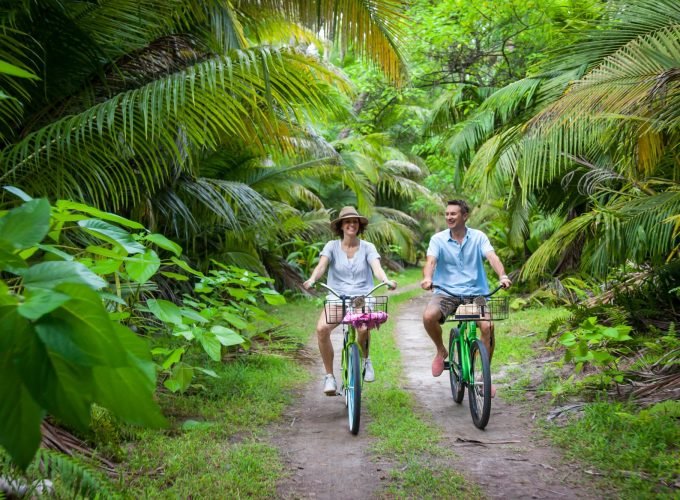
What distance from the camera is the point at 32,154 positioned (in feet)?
16.8

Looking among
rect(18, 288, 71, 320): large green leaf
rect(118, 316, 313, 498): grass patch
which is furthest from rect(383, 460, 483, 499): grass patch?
rect(18, 288, 71, 320): large green leaf

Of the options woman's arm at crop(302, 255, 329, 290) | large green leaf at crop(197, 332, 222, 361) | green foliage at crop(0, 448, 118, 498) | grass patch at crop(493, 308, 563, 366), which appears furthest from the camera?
grass patch at crop(493, 308, 563, 366)

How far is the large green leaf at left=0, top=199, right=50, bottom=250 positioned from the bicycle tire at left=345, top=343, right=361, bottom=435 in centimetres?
438

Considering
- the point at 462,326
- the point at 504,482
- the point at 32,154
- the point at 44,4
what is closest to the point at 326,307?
the point at 462,326

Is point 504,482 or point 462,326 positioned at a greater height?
point 462,326

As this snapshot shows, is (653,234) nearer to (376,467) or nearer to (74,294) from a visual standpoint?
(376,467)

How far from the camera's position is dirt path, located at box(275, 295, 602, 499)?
4.07 meters

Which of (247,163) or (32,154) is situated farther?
(247,163)

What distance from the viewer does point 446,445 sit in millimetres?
4941

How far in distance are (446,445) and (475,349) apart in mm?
923

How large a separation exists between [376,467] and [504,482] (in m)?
0.85

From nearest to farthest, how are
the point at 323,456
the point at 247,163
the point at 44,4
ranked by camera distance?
the point at 323,456, the point at 44,4, the point at 247,163

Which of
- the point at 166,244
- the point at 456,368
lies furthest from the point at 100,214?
the point at 456,368

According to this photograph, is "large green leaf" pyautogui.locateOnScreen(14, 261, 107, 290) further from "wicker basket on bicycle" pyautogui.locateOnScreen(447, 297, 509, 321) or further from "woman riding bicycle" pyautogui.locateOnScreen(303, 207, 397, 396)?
"woman riding bicycle" pyautogui.locateOnScreen(303, 207, 397, 396)
